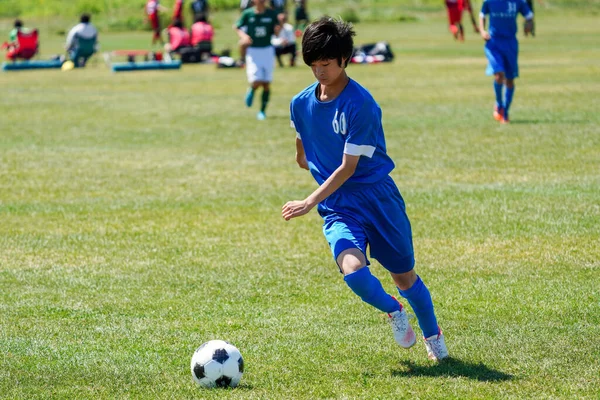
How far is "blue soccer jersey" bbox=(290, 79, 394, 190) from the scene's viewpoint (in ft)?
18.5

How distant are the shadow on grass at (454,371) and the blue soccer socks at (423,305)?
0.20 meters

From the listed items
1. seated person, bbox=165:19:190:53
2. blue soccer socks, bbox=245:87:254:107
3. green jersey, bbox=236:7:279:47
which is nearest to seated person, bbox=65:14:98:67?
seated person, bbox=165:19:190:53

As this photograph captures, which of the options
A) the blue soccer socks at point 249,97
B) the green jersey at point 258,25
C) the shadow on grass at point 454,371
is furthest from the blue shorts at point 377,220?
the blue soccer socks at point 249,97

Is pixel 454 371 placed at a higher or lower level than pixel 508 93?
higher

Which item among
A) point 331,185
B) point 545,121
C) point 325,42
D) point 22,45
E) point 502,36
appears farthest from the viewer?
point 22,45

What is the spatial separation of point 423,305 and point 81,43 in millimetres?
29419

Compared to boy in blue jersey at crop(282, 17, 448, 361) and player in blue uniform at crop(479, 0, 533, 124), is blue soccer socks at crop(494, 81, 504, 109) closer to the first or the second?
player in blue uniform at crop(479, 0, 533, 124)

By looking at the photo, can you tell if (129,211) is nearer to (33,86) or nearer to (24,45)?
(33,86)

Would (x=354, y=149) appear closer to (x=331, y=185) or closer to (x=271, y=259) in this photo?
(x=331, y=185)

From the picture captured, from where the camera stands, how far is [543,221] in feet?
32.9

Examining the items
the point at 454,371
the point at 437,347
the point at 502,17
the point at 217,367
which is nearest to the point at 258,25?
the point at 502,17

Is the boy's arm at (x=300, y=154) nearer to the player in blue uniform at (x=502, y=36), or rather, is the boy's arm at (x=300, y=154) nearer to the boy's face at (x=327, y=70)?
the boy's face at (x=327, y=70)

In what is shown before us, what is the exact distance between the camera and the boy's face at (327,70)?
5523mm

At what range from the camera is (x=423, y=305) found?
6008mm
